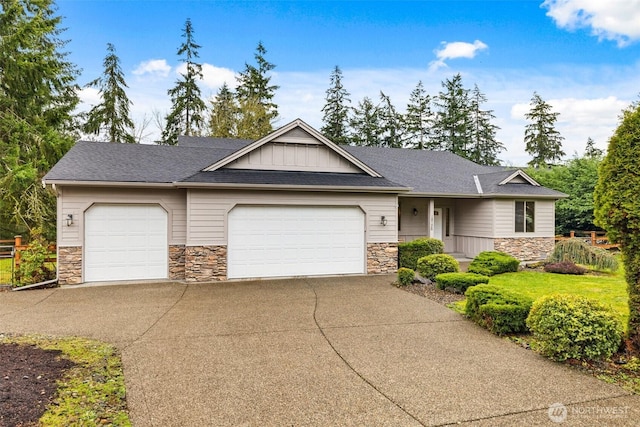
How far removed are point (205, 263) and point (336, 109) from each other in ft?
83.5

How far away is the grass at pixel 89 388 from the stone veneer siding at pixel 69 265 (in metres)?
4.84

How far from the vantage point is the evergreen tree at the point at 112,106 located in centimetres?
2483

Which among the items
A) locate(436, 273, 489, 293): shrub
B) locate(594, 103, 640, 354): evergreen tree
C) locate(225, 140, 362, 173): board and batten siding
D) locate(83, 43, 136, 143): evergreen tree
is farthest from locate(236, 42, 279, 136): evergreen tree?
locate(594, 103, 640, 354): evergreen tree

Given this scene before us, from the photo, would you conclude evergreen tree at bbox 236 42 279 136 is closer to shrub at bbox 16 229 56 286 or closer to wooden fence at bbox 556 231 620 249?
shrub at bbox 16 229 56 286

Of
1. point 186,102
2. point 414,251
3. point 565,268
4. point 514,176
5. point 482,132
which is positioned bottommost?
point 565,268

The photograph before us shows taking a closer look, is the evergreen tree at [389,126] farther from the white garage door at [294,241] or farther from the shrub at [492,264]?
the white garage door at [294,241]

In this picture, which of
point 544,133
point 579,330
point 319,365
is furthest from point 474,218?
point 544,133

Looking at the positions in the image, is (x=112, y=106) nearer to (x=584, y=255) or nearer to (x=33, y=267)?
(x=33, y=267)

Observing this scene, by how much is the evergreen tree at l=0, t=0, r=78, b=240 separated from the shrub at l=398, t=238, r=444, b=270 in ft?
48.3

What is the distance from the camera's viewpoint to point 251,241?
1039cm

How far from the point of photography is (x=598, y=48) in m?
15.8

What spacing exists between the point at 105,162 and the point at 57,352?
7599 mm

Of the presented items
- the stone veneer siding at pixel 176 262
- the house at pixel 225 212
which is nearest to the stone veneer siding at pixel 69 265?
the house at pixel 225 212

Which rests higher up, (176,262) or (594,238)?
(594,238)
